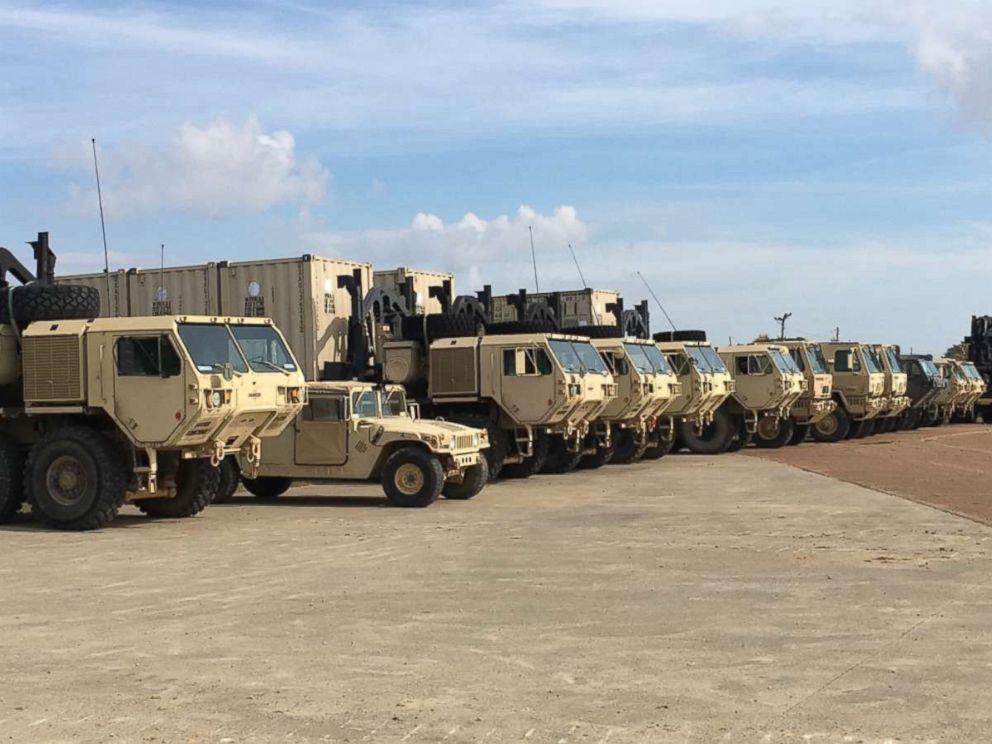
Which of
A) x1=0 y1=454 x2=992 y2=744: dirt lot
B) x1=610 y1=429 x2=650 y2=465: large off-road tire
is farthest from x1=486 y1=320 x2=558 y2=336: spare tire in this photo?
x1=0 y1=454 x2=992 y2=744: dirt lot

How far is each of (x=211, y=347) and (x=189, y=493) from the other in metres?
2.39

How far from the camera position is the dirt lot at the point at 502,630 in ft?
21.4

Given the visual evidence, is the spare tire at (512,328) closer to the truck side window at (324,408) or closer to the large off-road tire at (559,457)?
the large off-road tire at (559,457)

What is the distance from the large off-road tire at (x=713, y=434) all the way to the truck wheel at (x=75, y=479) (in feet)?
58.8

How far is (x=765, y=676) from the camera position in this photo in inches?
292

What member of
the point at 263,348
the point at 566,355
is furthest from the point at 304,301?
the point at 263,348

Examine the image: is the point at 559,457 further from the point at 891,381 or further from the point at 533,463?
the point at 891,381

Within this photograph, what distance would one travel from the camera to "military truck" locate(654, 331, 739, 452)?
27953mm

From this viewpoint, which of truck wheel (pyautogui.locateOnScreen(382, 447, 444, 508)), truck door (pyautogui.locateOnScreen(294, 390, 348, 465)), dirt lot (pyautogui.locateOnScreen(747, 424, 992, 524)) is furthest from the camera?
dirt lot (pyautogui.locateOnScreen(747, 424, 992, 524))

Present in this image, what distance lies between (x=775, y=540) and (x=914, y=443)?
21962 mm

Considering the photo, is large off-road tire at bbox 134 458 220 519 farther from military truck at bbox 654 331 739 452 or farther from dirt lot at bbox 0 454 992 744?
military truck at bbox 654 331 739 452

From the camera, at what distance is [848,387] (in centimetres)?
3584

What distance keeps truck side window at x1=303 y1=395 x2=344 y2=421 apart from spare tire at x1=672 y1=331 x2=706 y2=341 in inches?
553

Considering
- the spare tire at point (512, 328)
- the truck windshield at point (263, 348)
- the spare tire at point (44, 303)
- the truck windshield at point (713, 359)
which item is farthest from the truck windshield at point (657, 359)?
the spare tire at point (44, 303)
